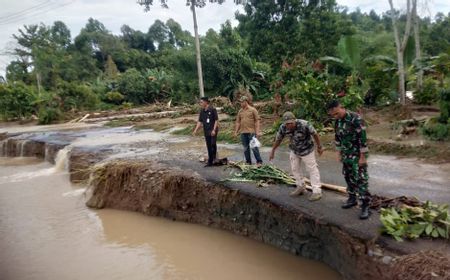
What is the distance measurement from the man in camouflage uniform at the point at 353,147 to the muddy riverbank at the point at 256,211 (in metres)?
0.44

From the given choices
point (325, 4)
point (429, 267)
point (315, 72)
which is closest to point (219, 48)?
point (325, 4)

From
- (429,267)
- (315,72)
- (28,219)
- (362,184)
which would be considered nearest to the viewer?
(429,267)

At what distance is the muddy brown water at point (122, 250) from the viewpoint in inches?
256

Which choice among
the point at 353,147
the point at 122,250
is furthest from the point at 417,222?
the point at 122,250

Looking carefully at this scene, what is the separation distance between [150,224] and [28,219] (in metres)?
3.50

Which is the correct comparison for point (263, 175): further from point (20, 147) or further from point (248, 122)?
point (20, 147)

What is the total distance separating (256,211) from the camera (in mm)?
7117

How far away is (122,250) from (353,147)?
195 inches

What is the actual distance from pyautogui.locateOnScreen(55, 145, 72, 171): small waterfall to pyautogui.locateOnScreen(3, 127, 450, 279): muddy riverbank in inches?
54.4

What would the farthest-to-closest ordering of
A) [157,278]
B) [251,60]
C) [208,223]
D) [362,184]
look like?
[251,60] < [208,223] < [157,278] < [362,184]

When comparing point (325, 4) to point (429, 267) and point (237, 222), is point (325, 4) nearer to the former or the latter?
point (237, 222)

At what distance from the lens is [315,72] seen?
47.0ft

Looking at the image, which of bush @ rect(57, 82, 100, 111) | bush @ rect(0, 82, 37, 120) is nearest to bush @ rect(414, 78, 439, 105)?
bush @ rect(57, 82, 100, 111)

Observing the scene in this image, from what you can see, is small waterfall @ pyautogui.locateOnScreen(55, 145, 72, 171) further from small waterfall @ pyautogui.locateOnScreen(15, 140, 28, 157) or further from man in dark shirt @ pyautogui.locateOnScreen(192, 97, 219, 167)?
man in dark shirt @ pyautogui.locateOnScreen(192, 97, 219, 167)
